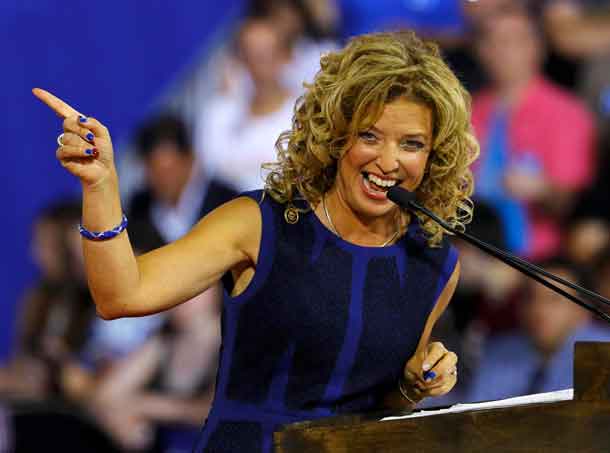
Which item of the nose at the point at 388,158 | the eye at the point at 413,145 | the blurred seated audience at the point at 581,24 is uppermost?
the blurred seated audience at the point at 581,24

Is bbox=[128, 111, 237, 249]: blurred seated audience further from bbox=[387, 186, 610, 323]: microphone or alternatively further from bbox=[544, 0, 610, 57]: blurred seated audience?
bbox=[387, 186, 610, 323]: microphone

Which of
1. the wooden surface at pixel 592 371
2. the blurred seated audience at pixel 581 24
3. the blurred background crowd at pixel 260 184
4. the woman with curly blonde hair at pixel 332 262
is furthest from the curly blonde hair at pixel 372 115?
the blurred seated audience at pixel 581 24

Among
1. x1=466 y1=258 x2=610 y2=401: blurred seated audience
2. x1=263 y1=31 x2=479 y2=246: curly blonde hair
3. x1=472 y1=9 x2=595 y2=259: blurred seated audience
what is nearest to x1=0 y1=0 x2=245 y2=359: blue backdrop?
x1=472 y1=9 x2=595 y2=259: blurred seated audience

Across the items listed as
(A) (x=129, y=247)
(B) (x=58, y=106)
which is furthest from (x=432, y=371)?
(B) (x=58, y=106)

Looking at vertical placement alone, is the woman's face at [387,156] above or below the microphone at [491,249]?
above

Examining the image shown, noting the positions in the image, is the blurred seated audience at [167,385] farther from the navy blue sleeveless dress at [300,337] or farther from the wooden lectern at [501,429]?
the wooden lectern at [501,429]

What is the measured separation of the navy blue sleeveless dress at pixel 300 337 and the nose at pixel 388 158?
164mm

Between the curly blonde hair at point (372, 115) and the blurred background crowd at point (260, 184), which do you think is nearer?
the curly blonde hair at point (372, 115)

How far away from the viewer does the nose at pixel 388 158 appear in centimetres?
212

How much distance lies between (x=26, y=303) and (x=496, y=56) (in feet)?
7.32

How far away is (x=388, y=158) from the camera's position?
6.97 ft

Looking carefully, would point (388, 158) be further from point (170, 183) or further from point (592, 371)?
point (170, 183)

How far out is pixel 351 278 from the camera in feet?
7.09

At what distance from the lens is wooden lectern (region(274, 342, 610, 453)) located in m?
1.67
